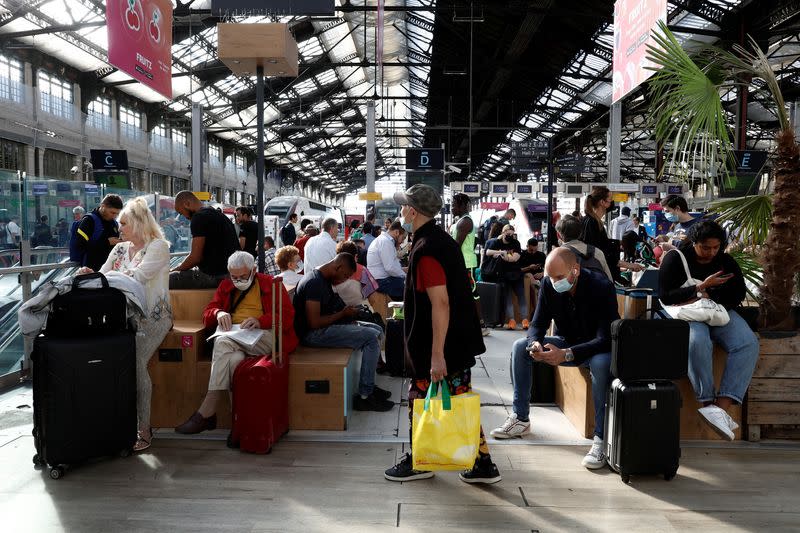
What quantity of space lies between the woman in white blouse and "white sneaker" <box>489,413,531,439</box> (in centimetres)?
211

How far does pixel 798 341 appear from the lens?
386 cm

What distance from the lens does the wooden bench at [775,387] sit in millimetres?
3836

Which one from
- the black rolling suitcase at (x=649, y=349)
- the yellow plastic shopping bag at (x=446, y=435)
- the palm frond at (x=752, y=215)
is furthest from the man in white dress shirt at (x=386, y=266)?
the yellow plastic shopping bag at (x=446, y=435)

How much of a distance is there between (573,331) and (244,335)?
2.00 meters

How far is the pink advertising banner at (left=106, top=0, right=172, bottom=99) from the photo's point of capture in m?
5.85

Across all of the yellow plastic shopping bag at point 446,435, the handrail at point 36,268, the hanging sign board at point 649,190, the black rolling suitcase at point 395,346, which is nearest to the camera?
the yellow plastic shopping bag at point 446,435

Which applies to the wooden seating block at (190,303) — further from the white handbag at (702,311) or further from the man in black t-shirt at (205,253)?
the white handbag at (702,311)

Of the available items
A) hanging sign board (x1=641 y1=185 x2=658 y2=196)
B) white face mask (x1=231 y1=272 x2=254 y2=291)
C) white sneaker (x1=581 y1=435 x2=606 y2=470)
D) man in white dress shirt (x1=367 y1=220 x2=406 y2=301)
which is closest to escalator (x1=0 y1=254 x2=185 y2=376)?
white face mask (x1=231 y1=272 x2=254 y2=291)

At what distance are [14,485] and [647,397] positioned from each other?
10.7 ft

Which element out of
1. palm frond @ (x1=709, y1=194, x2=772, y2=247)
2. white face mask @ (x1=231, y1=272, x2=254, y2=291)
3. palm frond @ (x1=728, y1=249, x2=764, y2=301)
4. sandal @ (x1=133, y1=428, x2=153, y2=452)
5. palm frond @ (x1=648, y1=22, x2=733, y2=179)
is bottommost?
sandal @ (x1=133, y1=428, x2=153, y2=452)

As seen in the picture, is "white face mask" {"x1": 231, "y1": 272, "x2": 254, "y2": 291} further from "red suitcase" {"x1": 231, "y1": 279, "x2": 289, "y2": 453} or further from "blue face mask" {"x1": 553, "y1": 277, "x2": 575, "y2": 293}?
"blue face mask" {"x1": 553, "y1": 277, "x2": 575, "y2": 293}

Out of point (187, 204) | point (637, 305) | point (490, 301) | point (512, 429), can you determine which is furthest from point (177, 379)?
point (490, 301)

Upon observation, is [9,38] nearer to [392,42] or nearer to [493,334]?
[392,42]

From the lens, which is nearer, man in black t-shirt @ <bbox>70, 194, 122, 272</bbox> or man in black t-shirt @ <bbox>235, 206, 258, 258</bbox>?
man in black t-shirt @ <bbox>70, 194, 122, 272</bbox>
